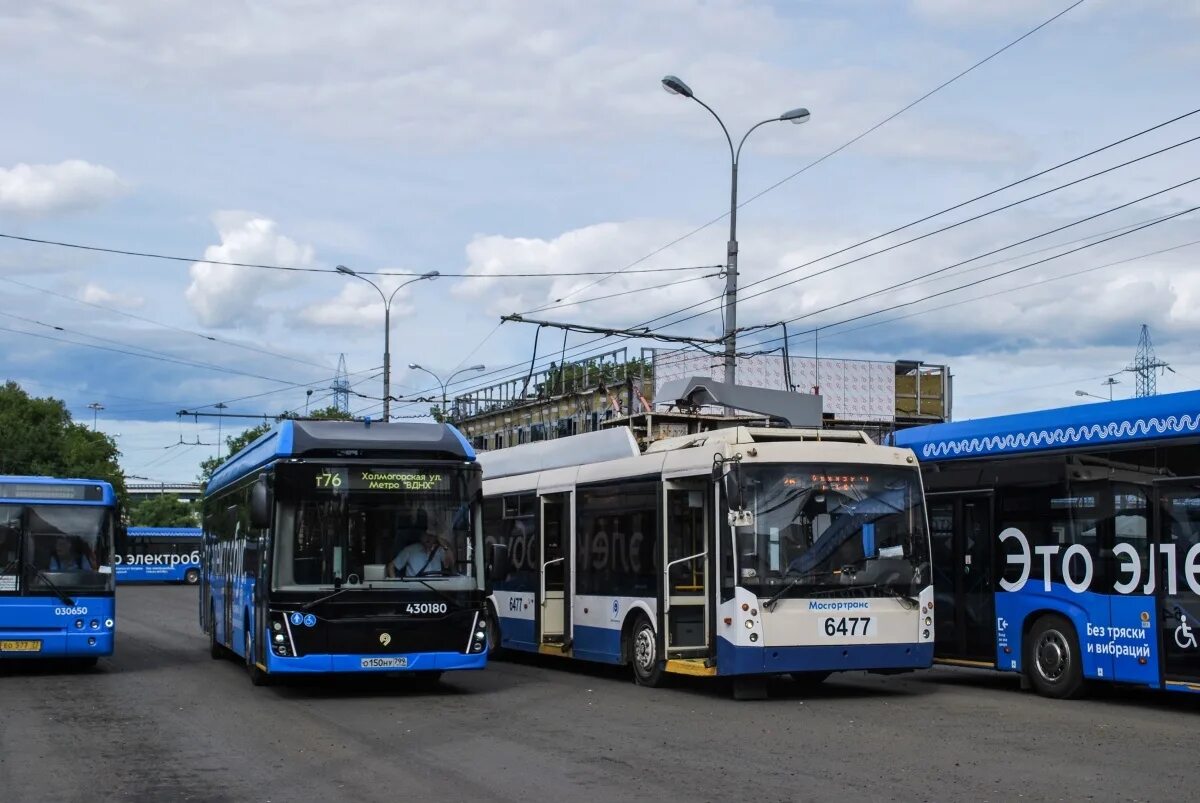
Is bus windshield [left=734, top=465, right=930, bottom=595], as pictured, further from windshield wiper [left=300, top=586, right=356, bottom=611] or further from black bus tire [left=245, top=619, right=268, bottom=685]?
black bus tire [left=245, top=619, right=268, bottom=685]

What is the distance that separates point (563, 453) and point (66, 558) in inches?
260

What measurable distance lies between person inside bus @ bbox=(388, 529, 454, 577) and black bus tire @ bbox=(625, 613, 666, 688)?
2.74 m

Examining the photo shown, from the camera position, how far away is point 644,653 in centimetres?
1723

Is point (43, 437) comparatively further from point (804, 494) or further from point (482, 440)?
point (804, 494)

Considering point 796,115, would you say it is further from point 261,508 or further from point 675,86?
point 261,508

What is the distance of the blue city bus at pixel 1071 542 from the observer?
45.0 feet

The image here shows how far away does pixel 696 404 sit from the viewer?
812 inches

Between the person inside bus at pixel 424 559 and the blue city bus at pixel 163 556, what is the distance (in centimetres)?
6472

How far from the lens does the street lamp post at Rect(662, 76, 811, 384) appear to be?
80.6 feet

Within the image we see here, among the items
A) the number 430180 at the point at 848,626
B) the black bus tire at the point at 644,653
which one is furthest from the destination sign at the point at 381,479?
the number 430180 at the point at 848,626

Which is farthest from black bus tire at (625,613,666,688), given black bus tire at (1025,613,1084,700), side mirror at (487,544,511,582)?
black bus tire at (1025,613,1084,700)

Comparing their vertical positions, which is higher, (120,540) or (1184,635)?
(120,540)

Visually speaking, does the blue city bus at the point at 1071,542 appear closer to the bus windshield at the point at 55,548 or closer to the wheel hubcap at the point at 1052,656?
the wheel hubcap at the point at 1052,656

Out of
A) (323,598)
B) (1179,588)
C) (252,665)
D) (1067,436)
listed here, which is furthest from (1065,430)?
(252,665)
